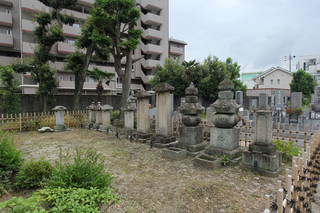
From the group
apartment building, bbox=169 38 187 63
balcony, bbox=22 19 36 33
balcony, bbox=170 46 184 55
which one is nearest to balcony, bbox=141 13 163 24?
apartment building, bbox=169 38 187 63

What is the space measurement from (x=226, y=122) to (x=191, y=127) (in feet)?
4.53

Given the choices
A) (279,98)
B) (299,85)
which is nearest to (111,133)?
(279,98)

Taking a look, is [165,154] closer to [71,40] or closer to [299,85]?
[71,40]

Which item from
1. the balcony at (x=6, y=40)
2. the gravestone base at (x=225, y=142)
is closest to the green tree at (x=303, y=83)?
the gravestone base at (x=225, y=142)

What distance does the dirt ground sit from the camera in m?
3.03

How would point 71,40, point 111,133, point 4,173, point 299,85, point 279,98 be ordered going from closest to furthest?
1. point 4,173
2. point 111,133
3. point 279,98
4. point 71,40
5. point 299,85

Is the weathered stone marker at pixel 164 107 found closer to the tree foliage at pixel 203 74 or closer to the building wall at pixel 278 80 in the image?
the tree foliage at pixel 203 74

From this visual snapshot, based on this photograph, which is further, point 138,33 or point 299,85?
point 299,85

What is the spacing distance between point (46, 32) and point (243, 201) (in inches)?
619

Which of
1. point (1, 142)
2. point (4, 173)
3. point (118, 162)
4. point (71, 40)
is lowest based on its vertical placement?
point (118, 162)

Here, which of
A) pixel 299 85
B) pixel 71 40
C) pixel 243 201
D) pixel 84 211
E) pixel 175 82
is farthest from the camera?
pixel 299 85

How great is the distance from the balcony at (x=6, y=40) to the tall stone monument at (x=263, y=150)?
23.5 meters

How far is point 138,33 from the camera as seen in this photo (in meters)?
11.6

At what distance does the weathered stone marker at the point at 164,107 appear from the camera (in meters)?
7.04
